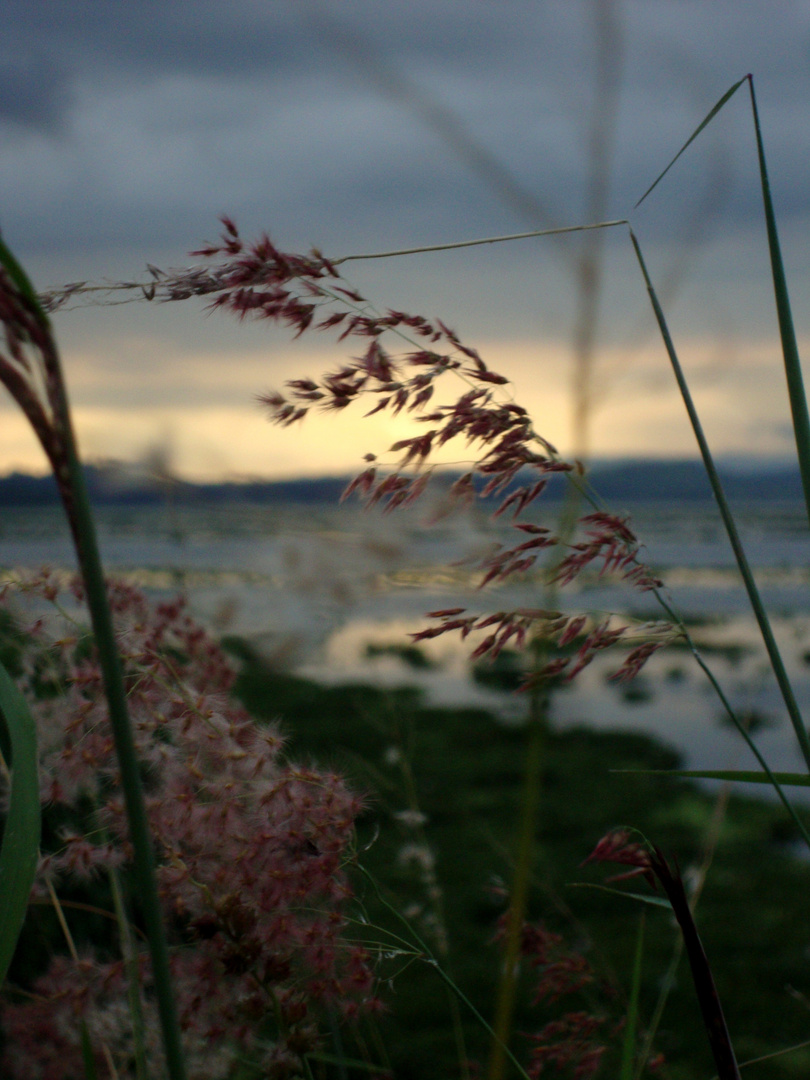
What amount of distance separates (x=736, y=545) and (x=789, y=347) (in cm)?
20

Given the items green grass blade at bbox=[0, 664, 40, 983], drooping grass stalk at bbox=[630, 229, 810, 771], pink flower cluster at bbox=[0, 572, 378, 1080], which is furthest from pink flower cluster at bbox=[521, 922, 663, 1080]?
green grass blade at bbox=[0, 664, 40, 983]

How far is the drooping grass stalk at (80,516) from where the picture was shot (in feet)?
1.53

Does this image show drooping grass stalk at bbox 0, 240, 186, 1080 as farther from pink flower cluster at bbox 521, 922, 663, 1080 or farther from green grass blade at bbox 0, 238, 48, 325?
pink flower cluster at bbox 521, 922, 663, 1080

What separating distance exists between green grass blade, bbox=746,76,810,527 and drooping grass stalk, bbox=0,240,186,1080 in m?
0.69

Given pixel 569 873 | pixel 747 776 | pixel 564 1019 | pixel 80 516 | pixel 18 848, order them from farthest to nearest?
pixel 569 873
pixel 564 1019
pixel 747 776
pixel 18 848
pixel 80 516

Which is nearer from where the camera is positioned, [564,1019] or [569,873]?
[564,1019]

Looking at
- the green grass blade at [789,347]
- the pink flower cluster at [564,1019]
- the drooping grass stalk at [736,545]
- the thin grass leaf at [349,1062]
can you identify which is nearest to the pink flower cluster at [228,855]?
the thin grass leaf at [349,1062]

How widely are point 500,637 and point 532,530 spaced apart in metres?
0.14

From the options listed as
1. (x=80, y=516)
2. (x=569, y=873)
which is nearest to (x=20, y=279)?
(x=80, y=516)

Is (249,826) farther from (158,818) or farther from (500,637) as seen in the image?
(500,637)

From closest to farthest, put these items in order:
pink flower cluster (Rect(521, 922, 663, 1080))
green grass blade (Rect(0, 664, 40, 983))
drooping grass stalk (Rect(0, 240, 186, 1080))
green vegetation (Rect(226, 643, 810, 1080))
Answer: drooping grass stalk (Rect(0, 240, 186, 1080))
green grass blade (Rect(0, 664, 40, 983))
pink flower cluster (Rect(521, 922, 663, 1080))
green vegetation (Rect(226, 643, 810, 1080))

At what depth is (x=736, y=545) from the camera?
3.02 ft

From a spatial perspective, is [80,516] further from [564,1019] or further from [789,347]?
[564,1019]

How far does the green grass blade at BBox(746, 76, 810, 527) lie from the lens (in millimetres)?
896
